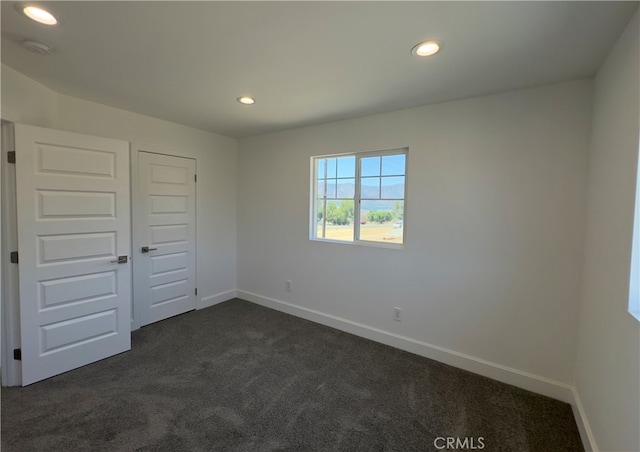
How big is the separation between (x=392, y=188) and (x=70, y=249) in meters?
3.01

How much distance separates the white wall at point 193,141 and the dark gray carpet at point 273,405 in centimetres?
141

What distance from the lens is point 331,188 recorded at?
3564 mm

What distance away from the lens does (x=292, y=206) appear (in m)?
3.76

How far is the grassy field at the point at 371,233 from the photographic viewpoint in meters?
3.04

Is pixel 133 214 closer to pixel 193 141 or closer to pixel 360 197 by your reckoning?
pixel 193 141

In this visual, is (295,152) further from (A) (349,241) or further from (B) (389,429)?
(B) (389,429)

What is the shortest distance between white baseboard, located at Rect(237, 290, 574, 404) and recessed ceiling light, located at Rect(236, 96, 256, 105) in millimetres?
2481

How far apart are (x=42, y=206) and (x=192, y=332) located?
5.99 feet

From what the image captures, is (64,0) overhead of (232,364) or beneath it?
overhead

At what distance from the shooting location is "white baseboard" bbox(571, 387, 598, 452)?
167cm

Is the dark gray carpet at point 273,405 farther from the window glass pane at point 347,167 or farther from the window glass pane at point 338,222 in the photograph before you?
the window glass pane at point 347,167

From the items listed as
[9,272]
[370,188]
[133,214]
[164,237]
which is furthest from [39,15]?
[370,188]

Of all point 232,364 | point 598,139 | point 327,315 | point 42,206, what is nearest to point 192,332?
point 232,364

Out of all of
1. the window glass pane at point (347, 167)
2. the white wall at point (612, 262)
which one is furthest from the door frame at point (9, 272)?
the white wall at point (612, 262)
